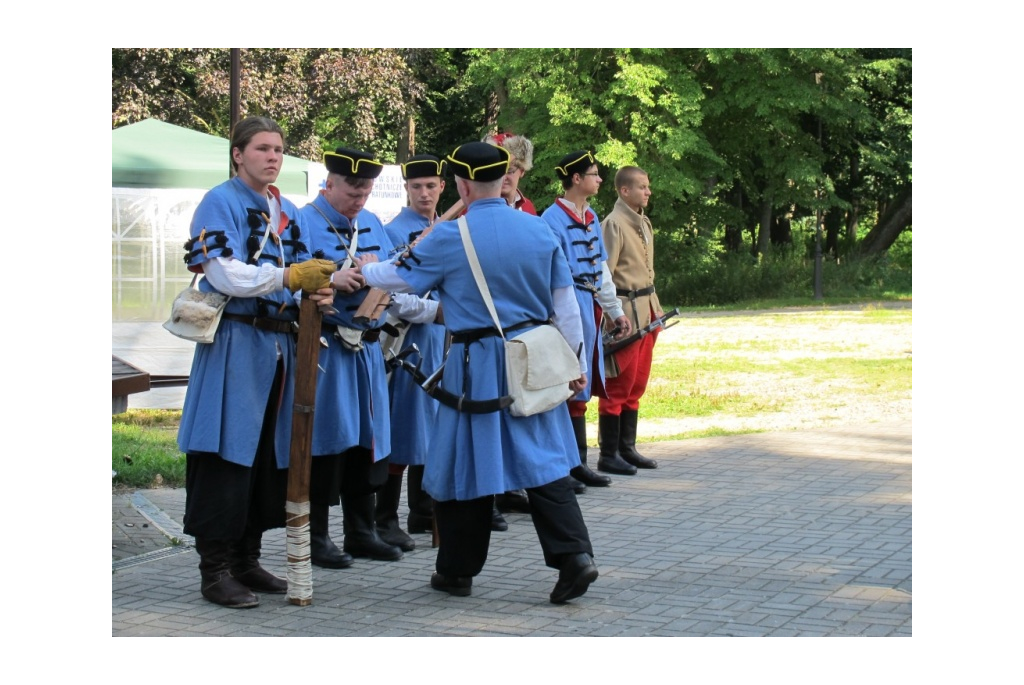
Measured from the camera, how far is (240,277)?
561cm

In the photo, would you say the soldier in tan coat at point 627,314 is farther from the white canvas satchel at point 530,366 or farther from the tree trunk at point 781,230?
the tree trunk at point 781,230

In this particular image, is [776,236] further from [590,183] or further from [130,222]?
[590,183]

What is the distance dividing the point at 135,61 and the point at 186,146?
15.7 meters

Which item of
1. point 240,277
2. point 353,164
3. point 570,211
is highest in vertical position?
point 353,164

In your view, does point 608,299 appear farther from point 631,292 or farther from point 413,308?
point 413,308

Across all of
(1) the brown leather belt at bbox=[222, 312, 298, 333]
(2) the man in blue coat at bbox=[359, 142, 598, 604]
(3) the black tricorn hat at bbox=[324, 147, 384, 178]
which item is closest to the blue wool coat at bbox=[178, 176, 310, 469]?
(1) the brown leather belt at bbox=[222, 312, 298, 333]

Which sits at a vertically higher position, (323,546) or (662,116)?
(662,116)

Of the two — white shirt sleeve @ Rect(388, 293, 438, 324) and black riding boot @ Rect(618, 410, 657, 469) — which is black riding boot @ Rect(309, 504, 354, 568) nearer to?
white shirt sleeve @ Rect(388, 293, 438, 324)

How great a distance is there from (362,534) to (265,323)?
153 cm

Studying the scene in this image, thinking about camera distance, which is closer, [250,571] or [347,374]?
[250,571]

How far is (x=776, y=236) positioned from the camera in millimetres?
42781

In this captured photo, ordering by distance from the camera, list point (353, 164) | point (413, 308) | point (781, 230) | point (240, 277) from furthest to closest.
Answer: point (781, 230)
point (413, 308)
point (353, 164)
point (240, 277)

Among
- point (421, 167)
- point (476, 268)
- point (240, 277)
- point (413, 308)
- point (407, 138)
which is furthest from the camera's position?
point (407, 138)

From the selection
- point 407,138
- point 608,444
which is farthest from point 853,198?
point 608,444
